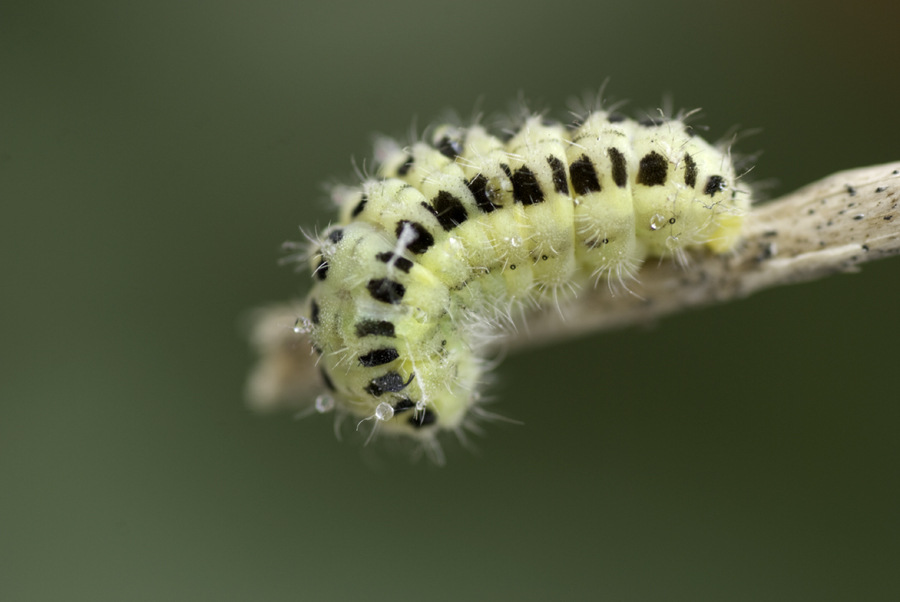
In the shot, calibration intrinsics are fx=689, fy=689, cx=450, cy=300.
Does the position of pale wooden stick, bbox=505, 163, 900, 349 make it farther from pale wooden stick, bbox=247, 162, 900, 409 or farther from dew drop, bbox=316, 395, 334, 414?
dew drop, bbox=316, 395, 334, 414

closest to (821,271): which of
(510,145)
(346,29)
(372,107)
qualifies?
(510,145)

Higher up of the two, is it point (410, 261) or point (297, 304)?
point (297, 304)

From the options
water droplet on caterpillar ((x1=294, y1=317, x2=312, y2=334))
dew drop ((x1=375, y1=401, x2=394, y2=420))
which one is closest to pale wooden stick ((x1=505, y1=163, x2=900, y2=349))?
dew drop ((x1=375, y1=401, x2=394, y2=420))

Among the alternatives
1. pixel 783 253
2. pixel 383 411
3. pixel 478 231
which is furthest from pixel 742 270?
pixel 383 411

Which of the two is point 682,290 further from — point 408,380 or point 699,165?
point 408,380

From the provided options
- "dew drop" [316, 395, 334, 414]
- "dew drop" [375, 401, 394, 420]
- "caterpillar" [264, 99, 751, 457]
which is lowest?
"dew drop" [375, 401, 394, 420]

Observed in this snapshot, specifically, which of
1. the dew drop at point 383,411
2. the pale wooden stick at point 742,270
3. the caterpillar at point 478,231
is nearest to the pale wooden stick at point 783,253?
the pale wooden stick at point 742,270

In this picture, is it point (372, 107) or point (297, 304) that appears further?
point (372, 107)
